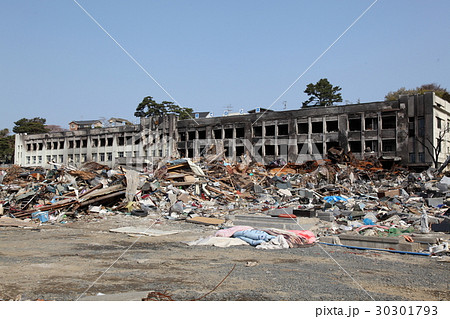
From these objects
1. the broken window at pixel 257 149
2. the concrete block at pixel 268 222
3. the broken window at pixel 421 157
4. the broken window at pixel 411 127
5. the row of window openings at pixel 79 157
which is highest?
the broken window at pixel 411 127

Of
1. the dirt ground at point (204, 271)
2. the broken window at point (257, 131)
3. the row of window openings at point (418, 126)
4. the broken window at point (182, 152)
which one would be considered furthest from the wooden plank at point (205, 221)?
the broken window at point (182, 152)

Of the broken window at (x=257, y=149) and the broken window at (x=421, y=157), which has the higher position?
the broken window at (x=257, y=149)

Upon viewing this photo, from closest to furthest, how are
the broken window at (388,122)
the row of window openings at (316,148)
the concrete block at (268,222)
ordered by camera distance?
1. the concrete block at (268,222)
2. the broken window at (388,122)
3. the row of window openings at (316,148)

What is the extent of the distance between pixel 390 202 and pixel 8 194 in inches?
627

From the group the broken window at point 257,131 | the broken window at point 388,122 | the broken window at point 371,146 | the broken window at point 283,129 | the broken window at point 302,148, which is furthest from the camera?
the broken window at point 257,131

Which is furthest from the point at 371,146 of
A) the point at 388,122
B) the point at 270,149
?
the point at 270,149

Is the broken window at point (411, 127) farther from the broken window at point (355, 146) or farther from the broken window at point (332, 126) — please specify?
the broken window at point (332, 126)

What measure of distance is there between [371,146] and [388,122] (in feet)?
8.37

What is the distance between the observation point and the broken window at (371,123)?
35.8 meters

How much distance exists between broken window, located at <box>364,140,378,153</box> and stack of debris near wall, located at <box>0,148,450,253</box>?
40.0ft

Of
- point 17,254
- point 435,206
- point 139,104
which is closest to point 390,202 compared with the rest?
point 435,206

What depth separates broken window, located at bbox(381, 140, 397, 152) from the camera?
35.2 m

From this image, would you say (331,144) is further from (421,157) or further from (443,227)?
(443,227)

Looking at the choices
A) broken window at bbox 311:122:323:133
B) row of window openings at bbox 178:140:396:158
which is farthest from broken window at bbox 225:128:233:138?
broken window at bbox 311:122:323:133
